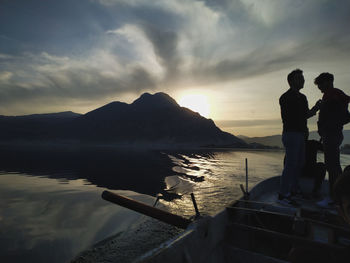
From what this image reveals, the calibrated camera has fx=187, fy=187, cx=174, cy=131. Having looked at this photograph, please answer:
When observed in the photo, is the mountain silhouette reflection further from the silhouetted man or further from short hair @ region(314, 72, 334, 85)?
short hair @ region(314, 72, 334, 85)

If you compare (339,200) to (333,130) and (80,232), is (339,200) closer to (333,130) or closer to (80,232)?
(333,130)

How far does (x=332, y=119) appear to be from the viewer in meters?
4.19

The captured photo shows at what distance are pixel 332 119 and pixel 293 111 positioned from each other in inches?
31.8

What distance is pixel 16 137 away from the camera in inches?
6722

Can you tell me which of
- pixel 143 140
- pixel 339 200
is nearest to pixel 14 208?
pixel 339 200

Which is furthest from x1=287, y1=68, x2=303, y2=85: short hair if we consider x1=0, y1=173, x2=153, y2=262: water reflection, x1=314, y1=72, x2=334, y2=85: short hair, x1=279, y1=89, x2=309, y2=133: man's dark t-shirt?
x1=0, y1=173, x2=153, y2=262: water reflection

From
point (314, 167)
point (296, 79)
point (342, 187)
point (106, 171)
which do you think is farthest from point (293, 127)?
point (106, 171)

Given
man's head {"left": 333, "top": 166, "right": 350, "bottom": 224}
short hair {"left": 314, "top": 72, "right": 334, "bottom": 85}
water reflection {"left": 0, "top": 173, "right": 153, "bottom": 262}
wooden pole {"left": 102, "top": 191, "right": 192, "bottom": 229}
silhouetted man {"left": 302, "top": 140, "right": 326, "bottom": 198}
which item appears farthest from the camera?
silhouetted man {"left": 302, "top": 140, "right": 326, "bottom": 198}

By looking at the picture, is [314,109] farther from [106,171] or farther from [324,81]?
[106,171]

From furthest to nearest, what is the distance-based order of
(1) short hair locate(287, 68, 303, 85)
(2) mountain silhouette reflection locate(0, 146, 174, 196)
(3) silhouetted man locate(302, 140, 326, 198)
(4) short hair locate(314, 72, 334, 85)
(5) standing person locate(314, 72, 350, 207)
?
(2) mountain silhouette reflection locate(0, 146, 174, 196), (3) silhouetted man locate(302, 140, 326, 198), (1) short hair locate(287, 68, 303, 85), (4) short hair locate(314, 72, 334, 85), (5) standing person locate(314, 72, 350, 207)

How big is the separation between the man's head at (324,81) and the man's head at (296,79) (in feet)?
1.06

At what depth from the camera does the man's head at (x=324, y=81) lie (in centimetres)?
428

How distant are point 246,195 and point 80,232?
4.70 meters

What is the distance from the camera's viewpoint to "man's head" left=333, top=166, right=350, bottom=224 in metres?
1.33
